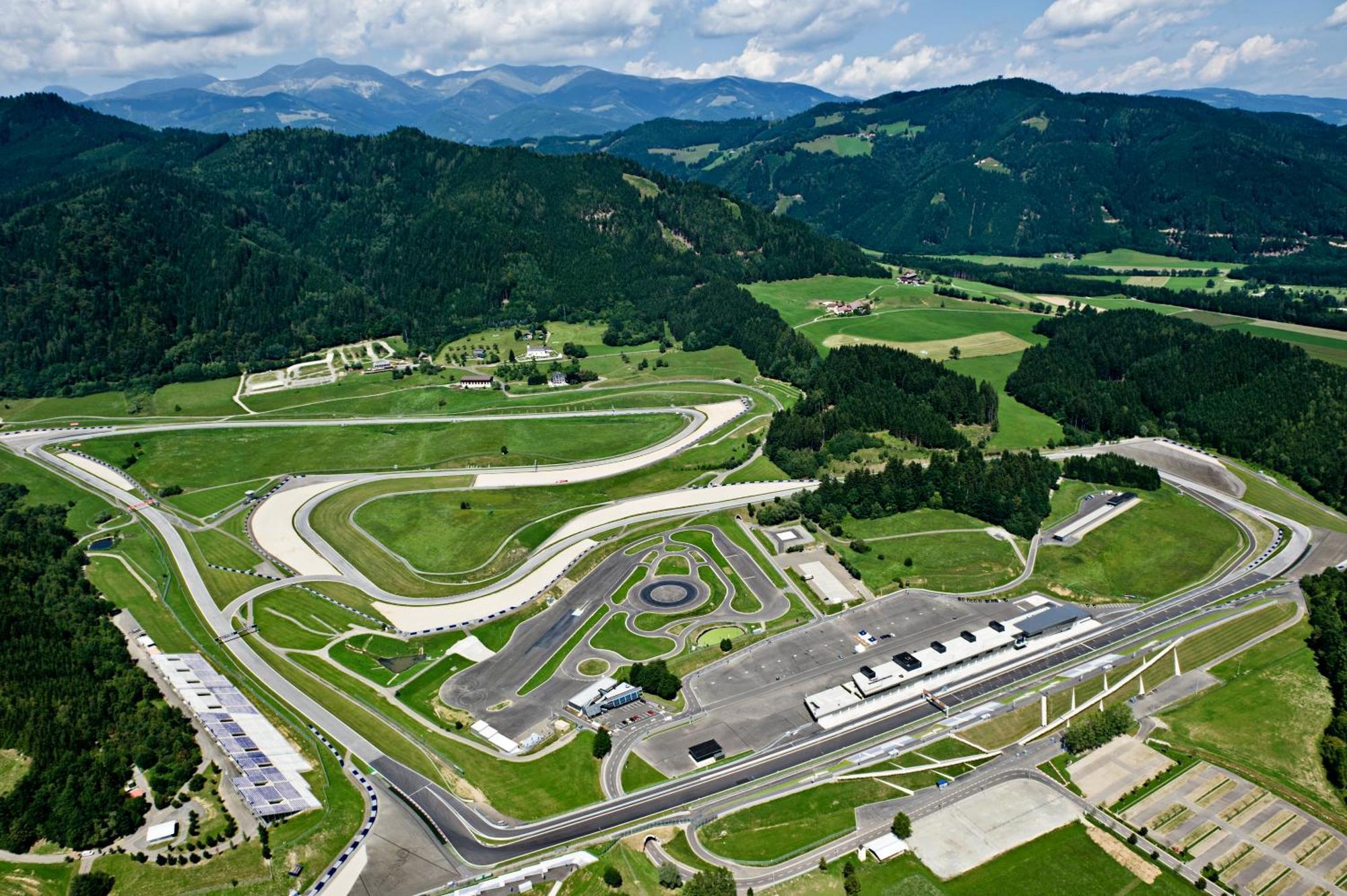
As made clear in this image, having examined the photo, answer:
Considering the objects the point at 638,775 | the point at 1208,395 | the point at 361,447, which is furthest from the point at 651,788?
the point at 1208,395

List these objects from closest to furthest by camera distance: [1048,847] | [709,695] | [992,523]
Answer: [1048,847], [709,695], [992,523]

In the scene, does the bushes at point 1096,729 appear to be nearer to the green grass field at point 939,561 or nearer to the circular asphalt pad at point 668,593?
the green grass field at point 939,561

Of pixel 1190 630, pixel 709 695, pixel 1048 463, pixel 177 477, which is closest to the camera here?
pixel 709 695

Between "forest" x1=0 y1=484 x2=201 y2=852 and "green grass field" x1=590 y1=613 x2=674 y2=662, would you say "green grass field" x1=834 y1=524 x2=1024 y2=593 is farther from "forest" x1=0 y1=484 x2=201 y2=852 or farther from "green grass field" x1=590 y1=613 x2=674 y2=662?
"forest" x1=0 y1=484 x2=201 y2=852

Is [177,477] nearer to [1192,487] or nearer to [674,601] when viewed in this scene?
[674,601]

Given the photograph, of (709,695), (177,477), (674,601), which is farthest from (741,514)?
(177,477)

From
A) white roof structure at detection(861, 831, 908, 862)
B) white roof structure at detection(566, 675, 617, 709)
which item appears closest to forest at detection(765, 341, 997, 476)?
white roof structure at detection(566, 675, 617, 709)

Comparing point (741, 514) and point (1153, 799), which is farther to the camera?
point (741, 514)

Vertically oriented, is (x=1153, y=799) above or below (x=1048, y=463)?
below

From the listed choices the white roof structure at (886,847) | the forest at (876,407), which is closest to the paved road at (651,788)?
the white roof structure at (886,847)
